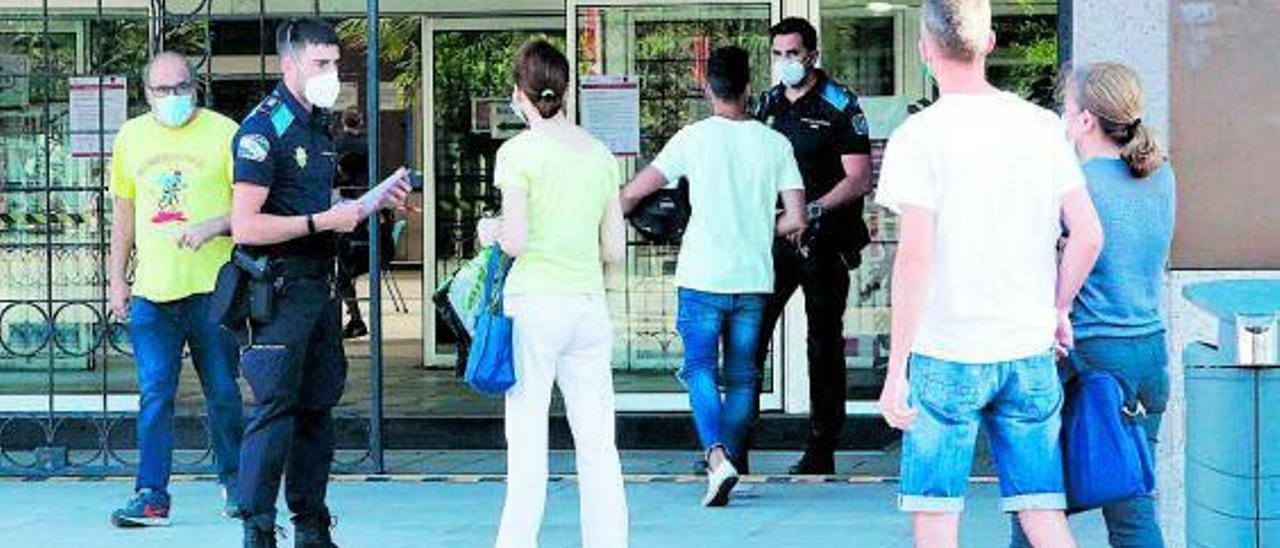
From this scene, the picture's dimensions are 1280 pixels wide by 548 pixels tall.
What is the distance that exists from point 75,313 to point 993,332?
7.61 meters

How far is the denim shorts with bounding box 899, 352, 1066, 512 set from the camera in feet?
20.3

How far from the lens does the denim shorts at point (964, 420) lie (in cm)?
620

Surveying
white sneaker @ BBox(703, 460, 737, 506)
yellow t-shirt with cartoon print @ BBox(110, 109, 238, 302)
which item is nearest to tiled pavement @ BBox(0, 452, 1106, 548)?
white sneaker @ BBox(703, 460, 737, 506)

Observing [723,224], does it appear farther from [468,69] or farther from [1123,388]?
[468,69]

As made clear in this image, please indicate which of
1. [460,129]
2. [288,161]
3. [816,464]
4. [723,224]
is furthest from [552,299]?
[460,129]

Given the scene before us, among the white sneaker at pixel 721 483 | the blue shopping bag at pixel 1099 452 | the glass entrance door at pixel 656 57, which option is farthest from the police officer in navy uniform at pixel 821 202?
the blue shopping bag at pixel 1099 452

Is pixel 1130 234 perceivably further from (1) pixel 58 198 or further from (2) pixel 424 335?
(2) pixel 424 335

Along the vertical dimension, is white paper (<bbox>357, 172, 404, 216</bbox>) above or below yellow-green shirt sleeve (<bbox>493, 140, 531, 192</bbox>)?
below

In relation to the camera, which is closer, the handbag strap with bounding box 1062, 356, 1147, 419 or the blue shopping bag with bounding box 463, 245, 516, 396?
the handbag strap with bounding box 1062, 356, 1147, 419

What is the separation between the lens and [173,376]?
9578mm

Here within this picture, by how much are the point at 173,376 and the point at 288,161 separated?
170cm

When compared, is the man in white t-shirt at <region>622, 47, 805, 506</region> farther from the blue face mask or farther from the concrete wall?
the blue face mask

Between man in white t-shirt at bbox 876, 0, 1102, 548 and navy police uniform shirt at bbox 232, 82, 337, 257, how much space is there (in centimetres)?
260

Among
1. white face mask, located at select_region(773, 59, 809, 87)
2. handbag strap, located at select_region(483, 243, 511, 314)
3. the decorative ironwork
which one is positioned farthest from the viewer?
the decorative ironwork
